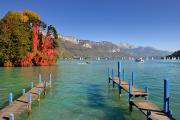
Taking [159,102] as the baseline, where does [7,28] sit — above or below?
above

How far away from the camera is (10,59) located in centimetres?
12138

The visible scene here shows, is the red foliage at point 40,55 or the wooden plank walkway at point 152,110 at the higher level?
the red foliage at point 40,55

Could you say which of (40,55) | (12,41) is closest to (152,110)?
(12,41)

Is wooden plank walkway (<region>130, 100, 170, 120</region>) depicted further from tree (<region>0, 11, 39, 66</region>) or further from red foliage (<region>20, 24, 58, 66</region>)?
red foliage (<region>20, 24, 58, 66</region>)

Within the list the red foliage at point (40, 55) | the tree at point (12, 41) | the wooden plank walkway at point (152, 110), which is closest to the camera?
the wooden plank walkway at point (152, 110)

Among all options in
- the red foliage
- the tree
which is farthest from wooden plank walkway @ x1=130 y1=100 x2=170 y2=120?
the red foliage

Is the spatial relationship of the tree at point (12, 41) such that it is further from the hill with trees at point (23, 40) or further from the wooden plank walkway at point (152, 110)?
the wooden plank walkway at point (152, 110)

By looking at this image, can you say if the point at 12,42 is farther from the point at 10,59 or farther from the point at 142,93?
the point at 142,93

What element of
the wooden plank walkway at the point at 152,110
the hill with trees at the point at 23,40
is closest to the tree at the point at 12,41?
the hill with trees at the point at 23,40

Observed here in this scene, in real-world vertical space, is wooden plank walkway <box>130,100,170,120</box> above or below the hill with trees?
below

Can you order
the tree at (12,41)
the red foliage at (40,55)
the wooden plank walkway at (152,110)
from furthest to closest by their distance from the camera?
the red foliage at (40,55), the tree at (12,41), the wooden plank walkway at (152,110)

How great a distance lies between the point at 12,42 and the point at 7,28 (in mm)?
7232

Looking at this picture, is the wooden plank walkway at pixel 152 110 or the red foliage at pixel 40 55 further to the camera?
the red foliage at pixel 40 55

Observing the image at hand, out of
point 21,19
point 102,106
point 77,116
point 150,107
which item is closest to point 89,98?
point 102,106
